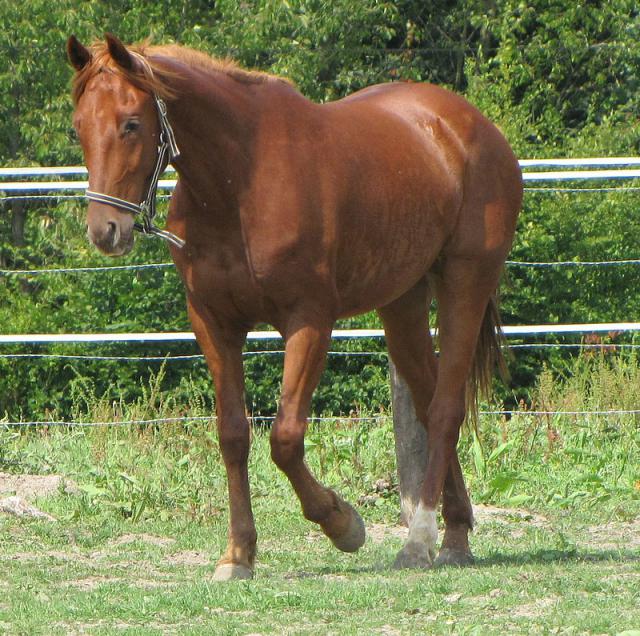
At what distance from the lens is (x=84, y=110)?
4766 mm

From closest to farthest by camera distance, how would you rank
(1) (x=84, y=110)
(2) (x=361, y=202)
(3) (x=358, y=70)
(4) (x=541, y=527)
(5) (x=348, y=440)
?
1. (1) (x=84, y=110)
2. (2) (x=361, y=202)
3. (4) (x=541, y=527)
4. (5) (x=348, y=440)
5. (3) (x=358, y=70)

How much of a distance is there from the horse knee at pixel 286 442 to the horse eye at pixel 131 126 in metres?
1.25

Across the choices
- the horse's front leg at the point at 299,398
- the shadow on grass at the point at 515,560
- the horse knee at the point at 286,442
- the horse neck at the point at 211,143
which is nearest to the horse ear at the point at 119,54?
the horse neck at the point at 211,143

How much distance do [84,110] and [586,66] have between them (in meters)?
12.3

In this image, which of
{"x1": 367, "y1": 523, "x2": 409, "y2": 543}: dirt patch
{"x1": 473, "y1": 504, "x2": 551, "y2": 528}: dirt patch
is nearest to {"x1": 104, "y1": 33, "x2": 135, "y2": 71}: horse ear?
{"x1": 367, "y1": 523, "x2": 409, "y2": 543}: dirt patch

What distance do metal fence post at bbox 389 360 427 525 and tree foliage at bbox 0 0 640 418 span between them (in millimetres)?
3692

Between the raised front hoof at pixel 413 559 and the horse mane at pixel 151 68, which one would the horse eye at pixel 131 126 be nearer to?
the horse mane at pixel 151 68

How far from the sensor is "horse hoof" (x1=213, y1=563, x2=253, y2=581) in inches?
210

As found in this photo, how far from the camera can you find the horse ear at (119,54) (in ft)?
15.5

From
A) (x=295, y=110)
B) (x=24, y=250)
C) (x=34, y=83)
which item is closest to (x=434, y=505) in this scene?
(x=295, y=110)

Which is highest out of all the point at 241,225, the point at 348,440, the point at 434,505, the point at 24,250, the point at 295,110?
the point at 295,110

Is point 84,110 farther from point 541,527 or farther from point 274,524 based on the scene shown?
point 541,527

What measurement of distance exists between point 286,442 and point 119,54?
1.58 meters

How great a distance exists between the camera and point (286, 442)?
5.16 meters
